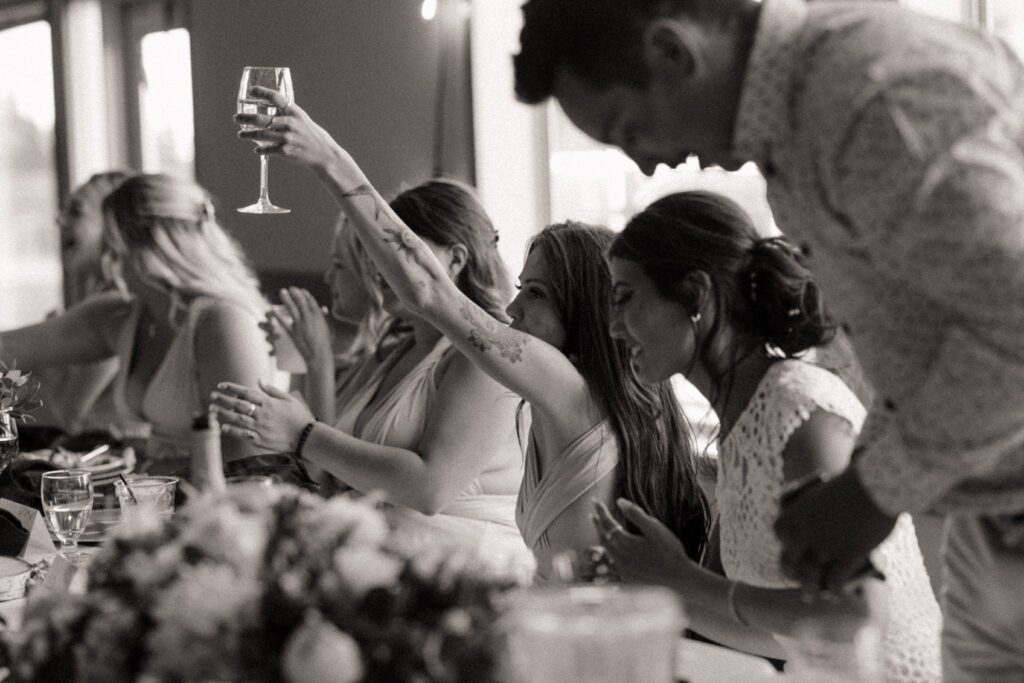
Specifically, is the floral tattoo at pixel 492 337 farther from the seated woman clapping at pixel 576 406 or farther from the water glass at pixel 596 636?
the water glass at pixel 596 636

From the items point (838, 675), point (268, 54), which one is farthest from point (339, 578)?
point (268, 54)

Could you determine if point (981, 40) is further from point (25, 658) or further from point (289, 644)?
point (25, 658)

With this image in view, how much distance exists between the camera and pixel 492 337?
2.07 meters

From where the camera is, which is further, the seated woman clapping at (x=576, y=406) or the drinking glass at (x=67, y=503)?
the seated woman clapping at (x=576, y=406)

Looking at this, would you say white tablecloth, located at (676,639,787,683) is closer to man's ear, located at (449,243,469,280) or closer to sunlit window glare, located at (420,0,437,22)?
man's ear, located at (449,243,469,280)

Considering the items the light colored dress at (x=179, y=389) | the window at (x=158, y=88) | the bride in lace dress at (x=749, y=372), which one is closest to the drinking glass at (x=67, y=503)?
the bride in lace dress at (x=749, y=372)

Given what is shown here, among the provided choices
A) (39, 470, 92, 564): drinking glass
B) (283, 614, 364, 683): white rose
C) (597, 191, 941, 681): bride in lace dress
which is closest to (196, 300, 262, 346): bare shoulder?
(39, 470, 92, 564): drinking glass

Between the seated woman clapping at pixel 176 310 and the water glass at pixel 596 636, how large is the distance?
2792 millimetres

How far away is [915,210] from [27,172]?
7159 millimetres

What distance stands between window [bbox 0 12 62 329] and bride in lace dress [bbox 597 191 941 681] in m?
5.68

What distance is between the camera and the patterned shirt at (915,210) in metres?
0.93

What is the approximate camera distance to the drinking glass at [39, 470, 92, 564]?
1975mm

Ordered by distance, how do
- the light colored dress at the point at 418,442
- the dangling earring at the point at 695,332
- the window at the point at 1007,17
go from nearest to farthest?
the dangling earring at the point at 695,332 < the light colored dress at the point at 418,442 < the window at the point at 1007,17

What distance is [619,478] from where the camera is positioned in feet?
7.62
